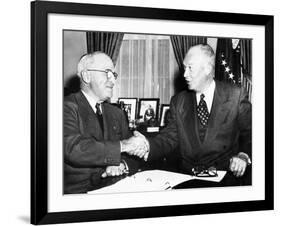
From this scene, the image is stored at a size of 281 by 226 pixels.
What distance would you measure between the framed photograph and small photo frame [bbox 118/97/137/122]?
0.02 meters

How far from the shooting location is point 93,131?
228 cm

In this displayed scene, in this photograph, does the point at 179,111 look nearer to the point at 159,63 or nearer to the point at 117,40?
the point at 159,63

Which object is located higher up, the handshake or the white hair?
the white hair

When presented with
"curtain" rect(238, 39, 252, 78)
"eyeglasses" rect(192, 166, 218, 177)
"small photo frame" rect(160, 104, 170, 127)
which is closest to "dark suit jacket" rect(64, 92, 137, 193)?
"small photo frame" rect(160, 104, 170, 127)

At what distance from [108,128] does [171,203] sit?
0.34 metres

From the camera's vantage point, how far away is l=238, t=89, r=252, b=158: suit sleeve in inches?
99.4

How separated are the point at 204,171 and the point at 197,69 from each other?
1.16 feet

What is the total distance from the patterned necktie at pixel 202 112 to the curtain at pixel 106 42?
1.15ft

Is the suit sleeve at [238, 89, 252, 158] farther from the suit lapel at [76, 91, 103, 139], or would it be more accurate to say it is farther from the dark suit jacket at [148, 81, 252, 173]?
the suit lapel at [76, 91, 103, 139]

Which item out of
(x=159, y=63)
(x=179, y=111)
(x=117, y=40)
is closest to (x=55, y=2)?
(x=117, y=40)

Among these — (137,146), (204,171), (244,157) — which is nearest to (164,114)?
(137,146)

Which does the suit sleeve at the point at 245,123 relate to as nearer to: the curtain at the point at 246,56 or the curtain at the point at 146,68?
the curtain at the point at 246,56

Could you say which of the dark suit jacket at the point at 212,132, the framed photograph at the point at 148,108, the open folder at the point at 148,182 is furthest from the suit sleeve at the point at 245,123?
the framed photograph at the point at 148,108

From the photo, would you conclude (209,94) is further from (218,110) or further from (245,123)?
(245,123)
